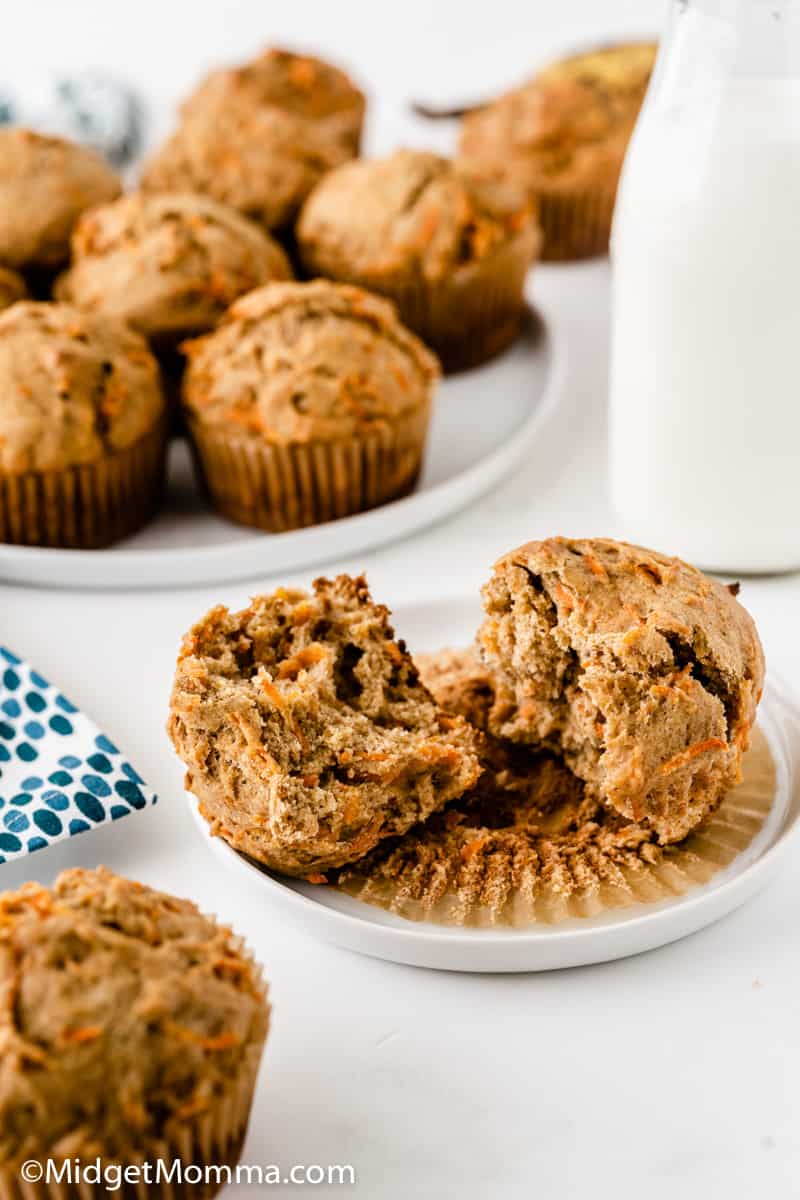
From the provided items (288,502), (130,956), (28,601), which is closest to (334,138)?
(288,502)

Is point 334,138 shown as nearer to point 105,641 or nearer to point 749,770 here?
point 105,641

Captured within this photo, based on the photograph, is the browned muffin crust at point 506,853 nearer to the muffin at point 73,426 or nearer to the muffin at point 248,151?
the muffin at point 73,426

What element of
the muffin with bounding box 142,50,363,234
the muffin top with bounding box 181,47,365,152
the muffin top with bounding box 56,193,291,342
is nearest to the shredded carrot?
the muffin top with bounding box 56,193,291,342

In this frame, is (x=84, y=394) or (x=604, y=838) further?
(x=84, y=394)

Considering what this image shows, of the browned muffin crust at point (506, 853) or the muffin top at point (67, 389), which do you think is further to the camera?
the muffin top at point (67, 389)

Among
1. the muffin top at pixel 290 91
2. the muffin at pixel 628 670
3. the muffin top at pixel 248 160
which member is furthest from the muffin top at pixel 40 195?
the muffin at pixel 628 670

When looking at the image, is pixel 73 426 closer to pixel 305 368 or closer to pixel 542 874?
pixel 305 368
